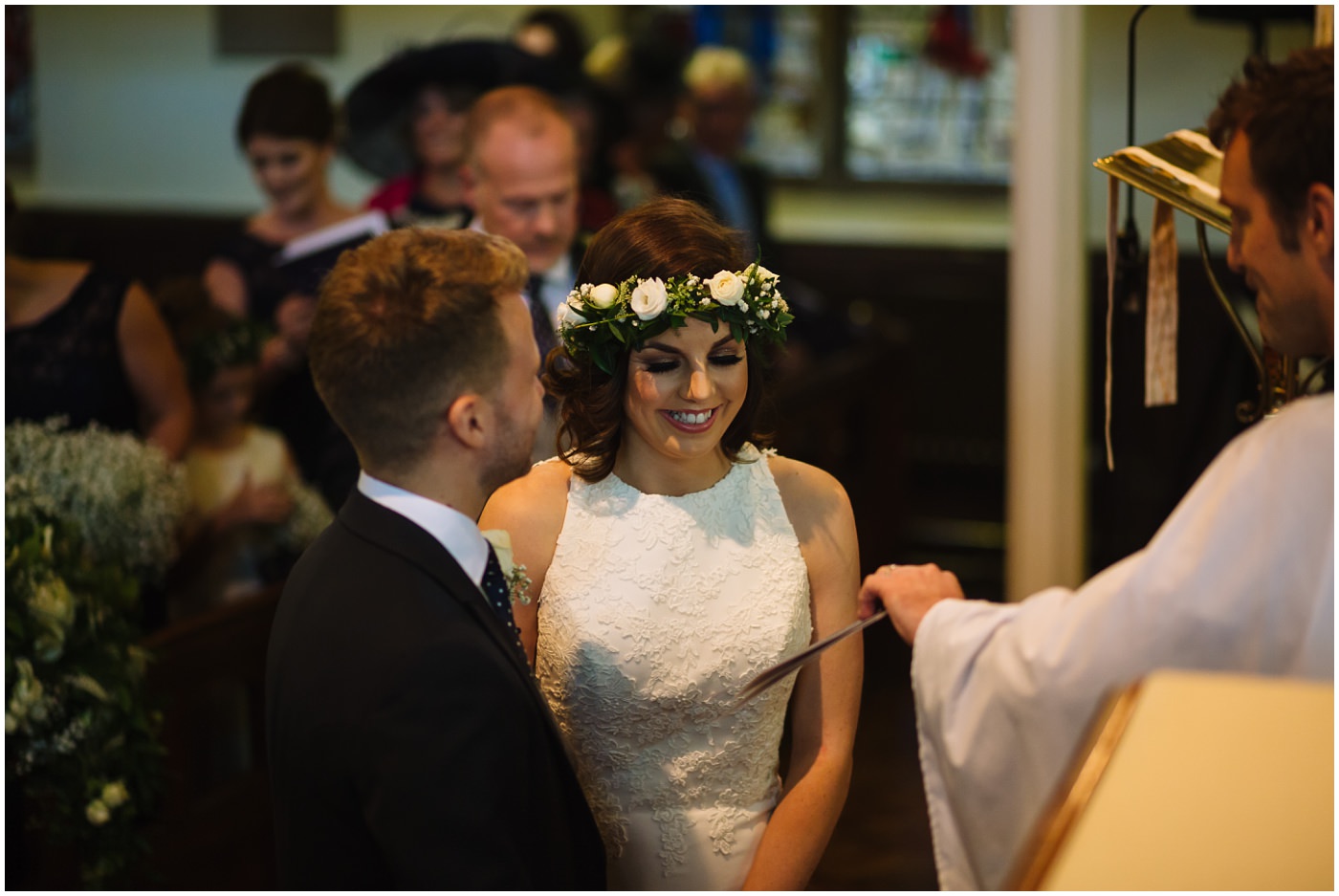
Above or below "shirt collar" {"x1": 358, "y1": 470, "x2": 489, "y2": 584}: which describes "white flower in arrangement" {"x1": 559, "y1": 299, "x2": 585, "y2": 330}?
above

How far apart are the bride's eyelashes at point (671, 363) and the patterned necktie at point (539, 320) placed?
1060 mm

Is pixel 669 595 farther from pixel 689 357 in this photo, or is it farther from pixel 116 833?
pixel 116 833

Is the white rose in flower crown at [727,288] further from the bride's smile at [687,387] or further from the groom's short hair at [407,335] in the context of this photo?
the groom's short hair at [407,335]

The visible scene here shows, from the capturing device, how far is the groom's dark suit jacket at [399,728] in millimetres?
1549

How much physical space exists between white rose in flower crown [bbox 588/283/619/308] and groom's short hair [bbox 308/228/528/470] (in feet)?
1.24

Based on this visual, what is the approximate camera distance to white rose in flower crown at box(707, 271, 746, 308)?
6.49 ft

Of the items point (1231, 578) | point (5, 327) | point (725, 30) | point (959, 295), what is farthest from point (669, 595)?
point (725, 30)

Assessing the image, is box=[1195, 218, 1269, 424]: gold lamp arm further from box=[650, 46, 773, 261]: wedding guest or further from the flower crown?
box=[650, 46, 773, 261]: wedding guest

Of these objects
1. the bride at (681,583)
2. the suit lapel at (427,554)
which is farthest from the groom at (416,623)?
the bride at (681,583)

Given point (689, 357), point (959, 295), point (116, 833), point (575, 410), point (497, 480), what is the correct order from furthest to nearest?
point (959, 295) < point (116, 833) < point (575, 410) < point (689, 357) < point (497, 480)

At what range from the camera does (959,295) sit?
25.1ft

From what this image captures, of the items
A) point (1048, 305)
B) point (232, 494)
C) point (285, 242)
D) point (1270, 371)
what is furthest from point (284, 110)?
point (1270, 371)

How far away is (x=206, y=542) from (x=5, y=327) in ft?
2.52

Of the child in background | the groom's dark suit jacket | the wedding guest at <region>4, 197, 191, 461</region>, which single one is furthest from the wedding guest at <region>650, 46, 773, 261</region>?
the groom's dark suit jacket
